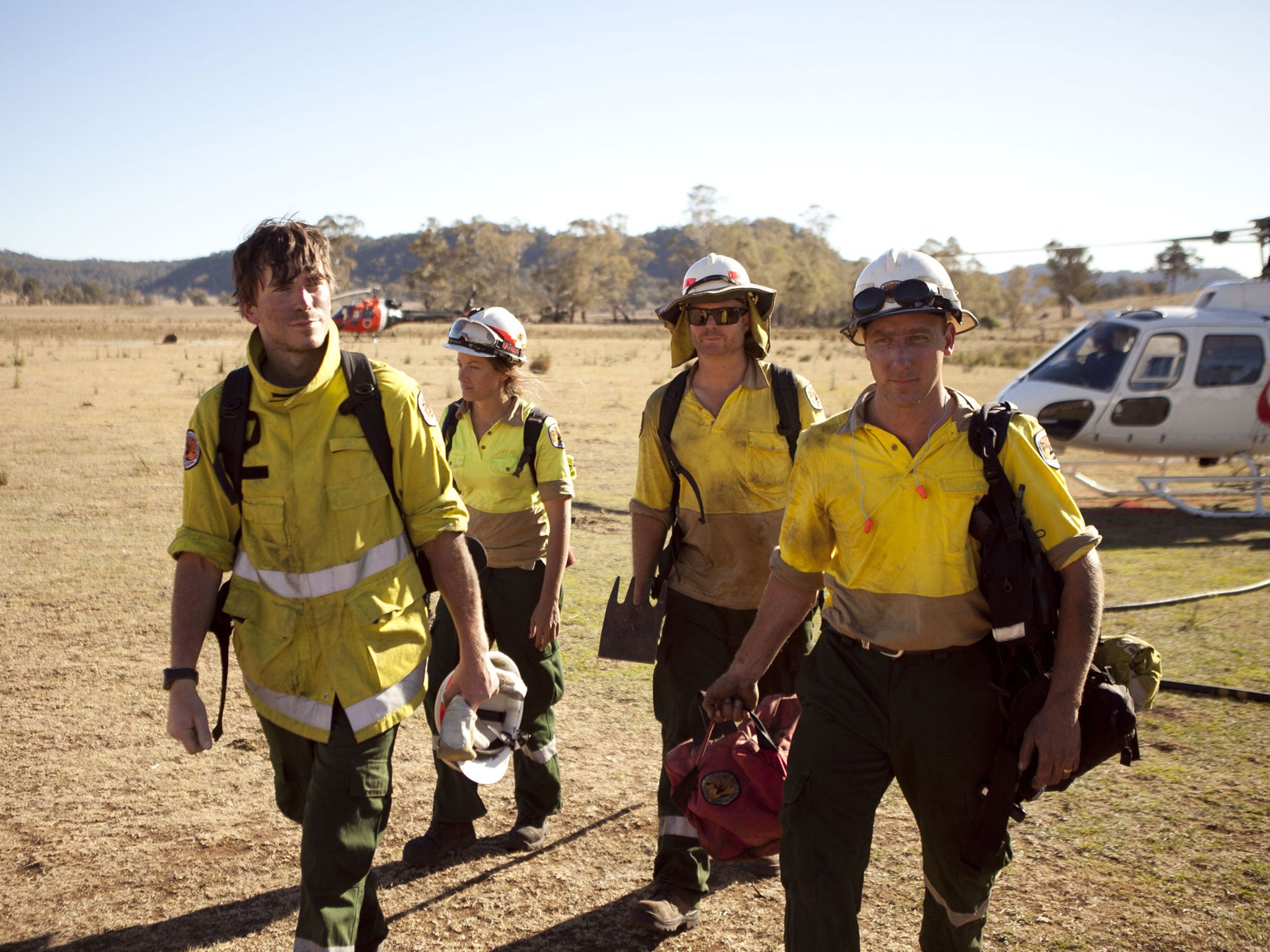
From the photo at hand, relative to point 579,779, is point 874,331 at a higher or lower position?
higher

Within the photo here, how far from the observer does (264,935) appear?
3551 millimetres

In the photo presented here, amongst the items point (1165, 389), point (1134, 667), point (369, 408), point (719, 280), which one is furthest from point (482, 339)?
point (1165, 389)

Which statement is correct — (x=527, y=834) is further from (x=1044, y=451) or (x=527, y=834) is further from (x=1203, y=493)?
(x=1203, y=493)

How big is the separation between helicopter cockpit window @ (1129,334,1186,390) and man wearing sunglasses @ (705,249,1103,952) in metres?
11.6

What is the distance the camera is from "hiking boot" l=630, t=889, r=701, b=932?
3510mm

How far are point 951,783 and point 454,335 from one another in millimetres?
2735

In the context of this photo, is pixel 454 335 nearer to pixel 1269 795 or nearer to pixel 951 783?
pixel 951 783

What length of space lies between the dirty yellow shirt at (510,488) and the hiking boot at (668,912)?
1467 mm

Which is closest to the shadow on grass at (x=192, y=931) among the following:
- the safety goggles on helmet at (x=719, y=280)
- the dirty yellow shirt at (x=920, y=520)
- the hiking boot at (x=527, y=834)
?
→ the hiking boot at (x=527, y=834)

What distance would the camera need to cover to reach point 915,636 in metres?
2.62

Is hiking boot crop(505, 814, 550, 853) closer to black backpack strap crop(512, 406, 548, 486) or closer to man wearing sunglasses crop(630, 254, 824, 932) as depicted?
man wearing sunglasses crop(630, 254, 824, 932)

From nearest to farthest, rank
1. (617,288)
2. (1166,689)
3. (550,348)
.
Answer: (1166,689) → (550,348) → (617,288)

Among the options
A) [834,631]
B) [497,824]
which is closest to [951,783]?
[834,631]

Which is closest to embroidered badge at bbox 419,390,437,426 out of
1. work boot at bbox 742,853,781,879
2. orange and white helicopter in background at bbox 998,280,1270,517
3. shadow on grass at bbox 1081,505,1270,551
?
work boot at bbox 742,853,781,879
